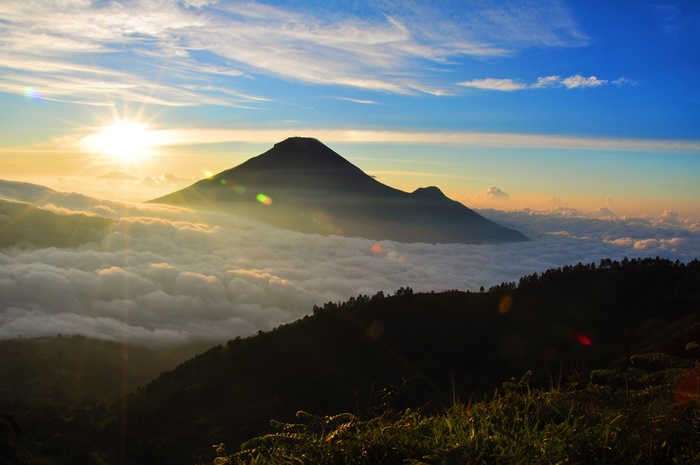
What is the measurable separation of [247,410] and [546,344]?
76.2 ft

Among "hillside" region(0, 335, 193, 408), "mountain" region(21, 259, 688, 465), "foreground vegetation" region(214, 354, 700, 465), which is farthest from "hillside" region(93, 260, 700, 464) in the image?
"hillside" region(0, 335, 193, 408)

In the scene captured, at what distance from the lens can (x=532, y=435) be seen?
3.71 m

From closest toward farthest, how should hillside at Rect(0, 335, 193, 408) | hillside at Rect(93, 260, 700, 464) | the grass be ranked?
the grass → hillside at Rect(93, 260, 700, 464) → hillside at Rect(0, 335, 193, 408)

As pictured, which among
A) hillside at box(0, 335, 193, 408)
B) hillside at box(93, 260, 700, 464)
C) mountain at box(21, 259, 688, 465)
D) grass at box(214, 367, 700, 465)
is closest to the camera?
grass at box(214, 367, 700, 465)

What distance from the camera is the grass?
3.32 meters

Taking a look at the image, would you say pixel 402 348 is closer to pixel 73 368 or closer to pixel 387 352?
pixel 387 352

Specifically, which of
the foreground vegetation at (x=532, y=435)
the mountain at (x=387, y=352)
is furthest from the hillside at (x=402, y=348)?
the foreground vegetation at (x=532, y=435)

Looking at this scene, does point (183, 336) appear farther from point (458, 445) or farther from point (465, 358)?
point (458, 445)

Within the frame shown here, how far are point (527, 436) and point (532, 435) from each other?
69mm

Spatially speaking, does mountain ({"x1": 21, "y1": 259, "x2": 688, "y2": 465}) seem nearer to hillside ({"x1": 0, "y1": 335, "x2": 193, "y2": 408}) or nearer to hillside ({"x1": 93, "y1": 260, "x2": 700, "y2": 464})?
hillside ({"x1": 93, "y1": 260, "x2": 700, "y2": 464})

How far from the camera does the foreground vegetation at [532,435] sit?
333cm

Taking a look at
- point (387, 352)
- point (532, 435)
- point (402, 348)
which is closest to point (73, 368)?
point (387, 352)

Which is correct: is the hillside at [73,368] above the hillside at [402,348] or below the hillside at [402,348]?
below

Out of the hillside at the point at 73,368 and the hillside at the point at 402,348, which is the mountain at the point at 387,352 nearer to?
the hillside at the point at 402,348
